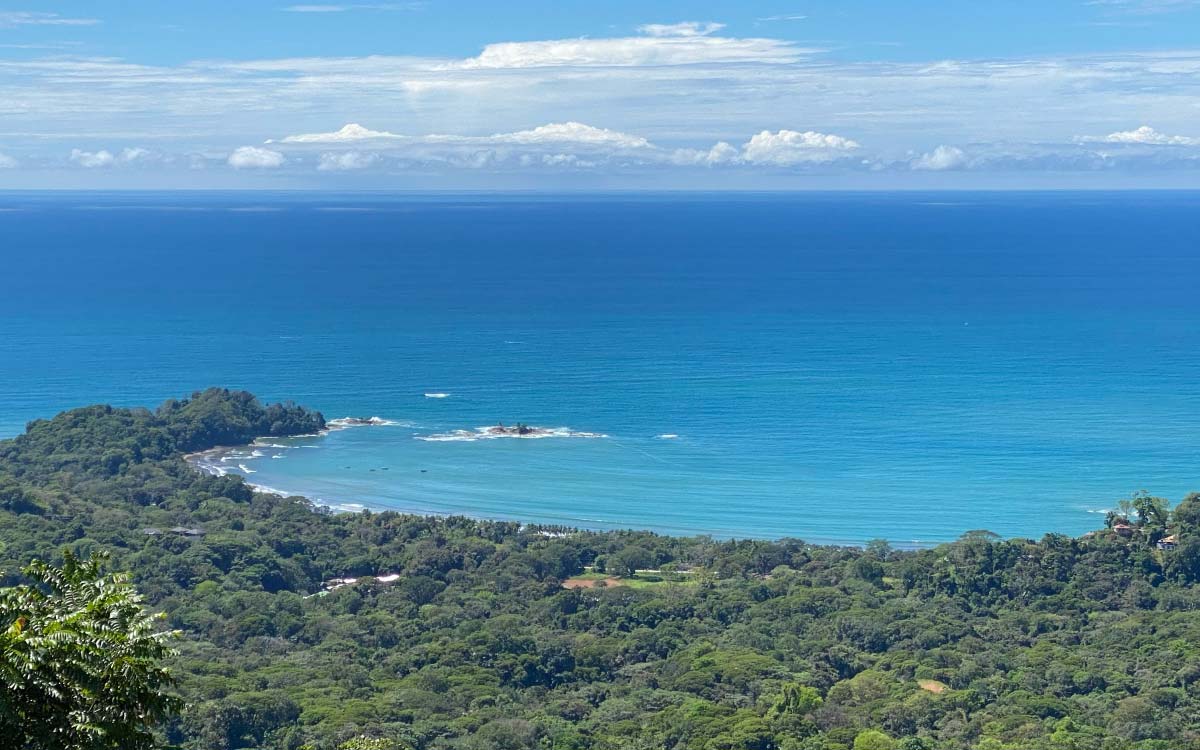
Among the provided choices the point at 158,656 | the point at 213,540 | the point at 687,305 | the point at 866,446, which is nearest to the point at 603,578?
the point at 213,540

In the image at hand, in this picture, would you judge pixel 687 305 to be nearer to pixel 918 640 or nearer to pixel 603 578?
pixel 603 578

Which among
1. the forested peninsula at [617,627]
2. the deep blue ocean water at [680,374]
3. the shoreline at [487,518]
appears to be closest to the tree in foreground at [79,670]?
the forested peninsula at [617,627]

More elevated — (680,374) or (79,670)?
(79,670)

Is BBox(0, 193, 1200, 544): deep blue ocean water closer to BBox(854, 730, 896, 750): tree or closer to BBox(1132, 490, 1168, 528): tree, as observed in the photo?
BBox(1132, 490, 1168, 528): tree

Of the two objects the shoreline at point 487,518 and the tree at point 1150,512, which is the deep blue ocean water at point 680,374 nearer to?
the shoreline at point 487,518

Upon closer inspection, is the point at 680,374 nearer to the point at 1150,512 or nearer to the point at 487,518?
the point at 487,518

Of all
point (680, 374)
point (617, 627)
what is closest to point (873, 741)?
point (617, 627)
